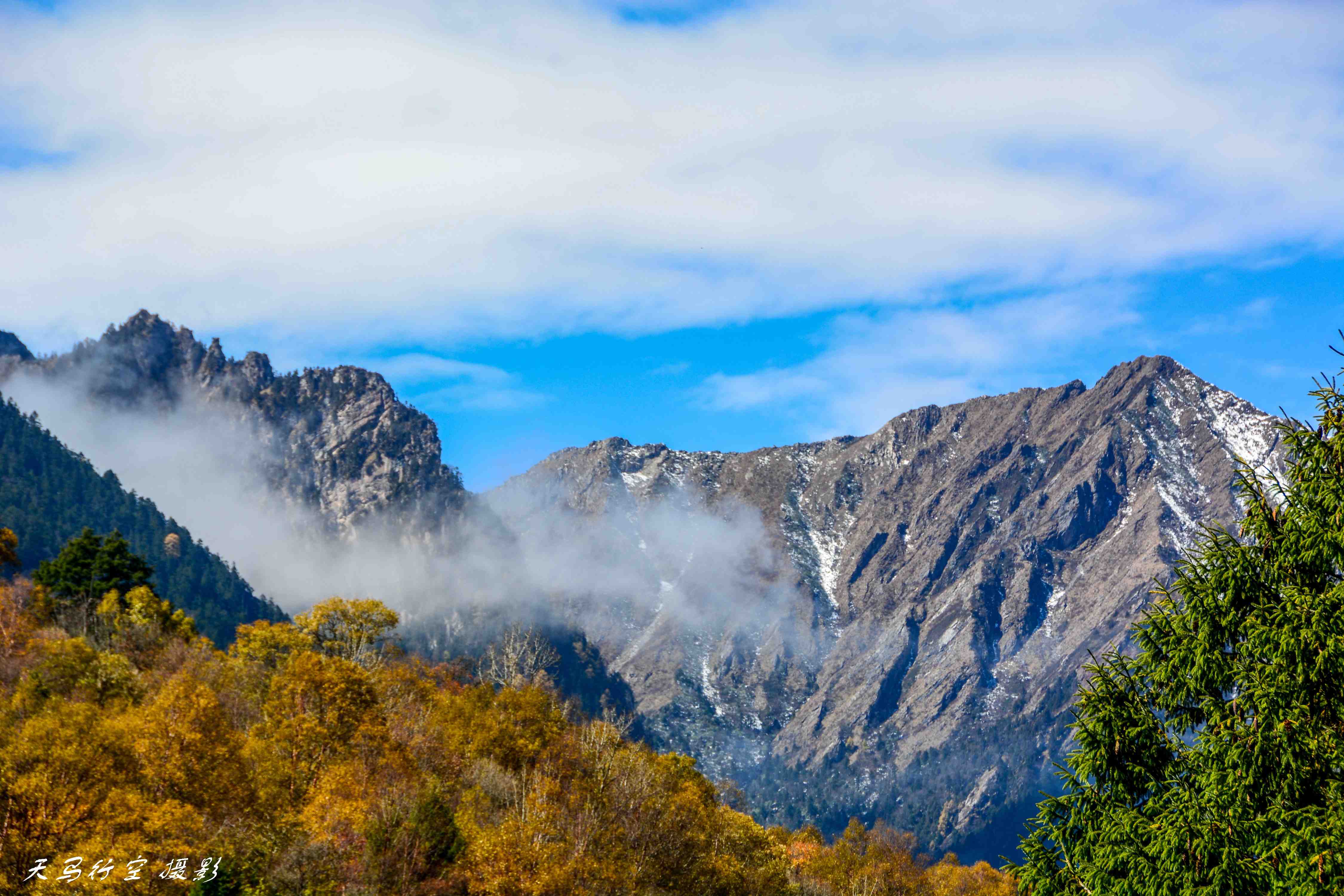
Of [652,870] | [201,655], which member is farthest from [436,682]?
[652,870]

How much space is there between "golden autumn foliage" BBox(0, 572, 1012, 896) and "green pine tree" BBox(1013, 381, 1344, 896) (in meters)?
40.0

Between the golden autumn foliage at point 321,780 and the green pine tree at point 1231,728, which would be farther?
the golden autumn foliage at point 321,780

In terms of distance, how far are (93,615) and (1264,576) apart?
123 metres

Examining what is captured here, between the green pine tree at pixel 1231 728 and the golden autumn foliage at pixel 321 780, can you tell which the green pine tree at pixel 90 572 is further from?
the green pine tree at pixel 1231 728

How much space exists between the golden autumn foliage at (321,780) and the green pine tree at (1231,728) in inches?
1575

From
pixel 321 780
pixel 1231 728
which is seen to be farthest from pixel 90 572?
pixel 1231 728

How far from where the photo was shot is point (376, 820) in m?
62.7

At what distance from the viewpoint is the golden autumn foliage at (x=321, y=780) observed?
Answer: 50812 millimetres

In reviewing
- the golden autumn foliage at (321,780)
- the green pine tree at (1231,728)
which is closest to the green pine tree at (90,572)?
the golden autumn foliage at (321,780)

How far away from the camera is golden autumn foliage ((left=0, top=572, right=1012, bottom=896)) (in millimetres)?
50812

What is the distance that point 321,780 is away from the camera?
63906mm

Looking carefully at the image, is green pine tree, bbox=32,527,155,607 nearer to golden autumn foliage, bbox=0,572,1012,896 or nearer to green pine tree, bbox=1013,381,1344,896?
golden autumn foliage, bbox=0,572,1012,896

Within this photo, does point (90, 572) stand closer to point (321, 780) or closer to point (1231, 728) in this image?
point (321, 780)

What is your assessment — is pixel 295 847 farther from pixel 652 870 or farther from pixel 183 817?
pixel 652 870
